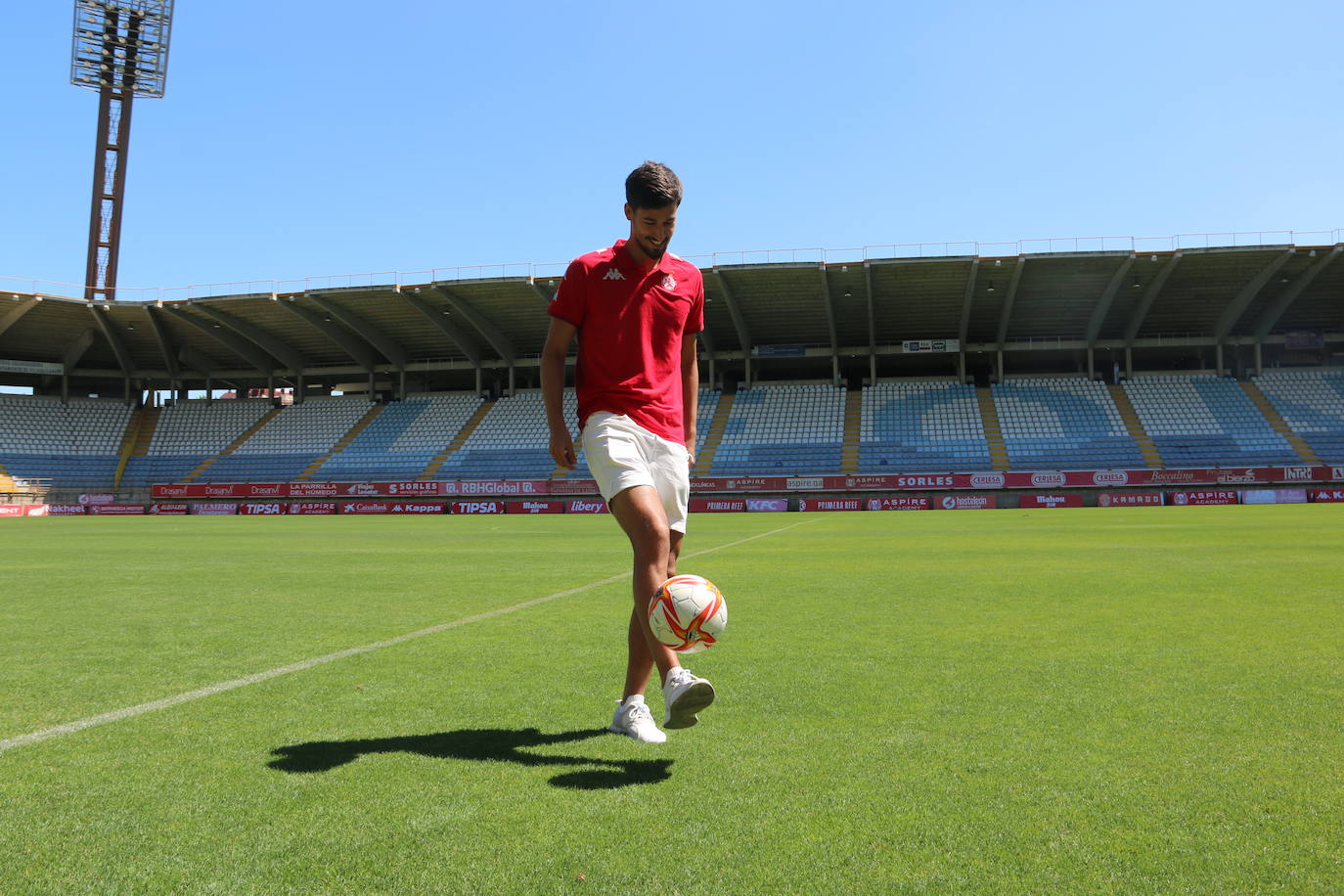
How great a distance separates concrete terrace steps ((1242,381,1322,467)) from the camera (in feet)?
127

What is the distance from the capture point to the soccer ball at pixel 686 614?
327 cm

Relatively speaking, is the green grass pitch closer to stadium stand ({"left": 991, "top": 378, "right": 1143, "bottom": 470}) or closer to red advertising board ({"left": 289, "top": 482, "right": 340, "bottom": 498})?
stadium stand ({"left": 991, "top": 378, "right": 1143, "bottom": 470})

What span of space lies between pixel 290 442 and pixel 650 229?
1975 inches

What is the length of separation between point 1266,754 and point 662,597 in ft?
6.90

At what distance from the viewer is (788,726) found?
3.51 metres

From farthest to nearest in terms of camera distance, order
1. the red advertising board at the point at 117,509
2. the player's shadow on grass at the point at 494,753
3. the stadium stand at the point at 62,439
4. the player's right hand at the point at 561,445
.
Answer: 1. the stadium stand at the point at 62,439
2. the red advertising board at the point at 117,509
3. the player's right hand at the point at 561,445
4. the player's shadow on grass at the point at 494,753

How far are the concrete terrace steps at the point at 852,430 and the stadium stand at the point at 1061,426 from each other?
6697 mm

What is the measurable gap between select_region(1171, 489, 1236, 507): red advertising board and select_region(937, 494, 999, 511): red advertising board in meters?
7.07

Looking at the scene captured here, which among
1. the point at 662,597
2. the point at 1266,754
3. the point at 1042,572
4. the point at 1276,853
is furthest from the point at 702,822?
the point at 1042,572

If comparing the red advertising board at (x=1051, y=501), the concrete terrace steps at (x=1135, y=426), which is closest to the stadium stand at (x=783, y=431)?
the red advertising board at (x=1051, y=501)

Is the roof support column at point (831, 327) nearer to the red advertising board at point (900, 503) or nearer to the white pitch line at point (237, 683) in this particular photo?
the red advertising board at point (900, 503)

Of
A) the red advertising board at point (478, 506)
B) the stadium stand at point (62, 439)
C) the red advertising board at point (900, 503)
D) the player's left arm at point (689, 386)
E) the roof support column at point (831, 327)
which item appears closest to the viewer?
the player's left arm at point (689, 386)

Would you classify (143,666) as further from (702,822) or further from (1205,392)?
(1205,392)

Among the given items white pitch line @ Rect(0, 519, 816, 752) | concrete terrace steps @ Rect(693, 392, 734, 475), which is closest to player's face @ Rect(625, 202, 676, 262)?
white pitch line @ Rect(0, 519, 816, 752)
